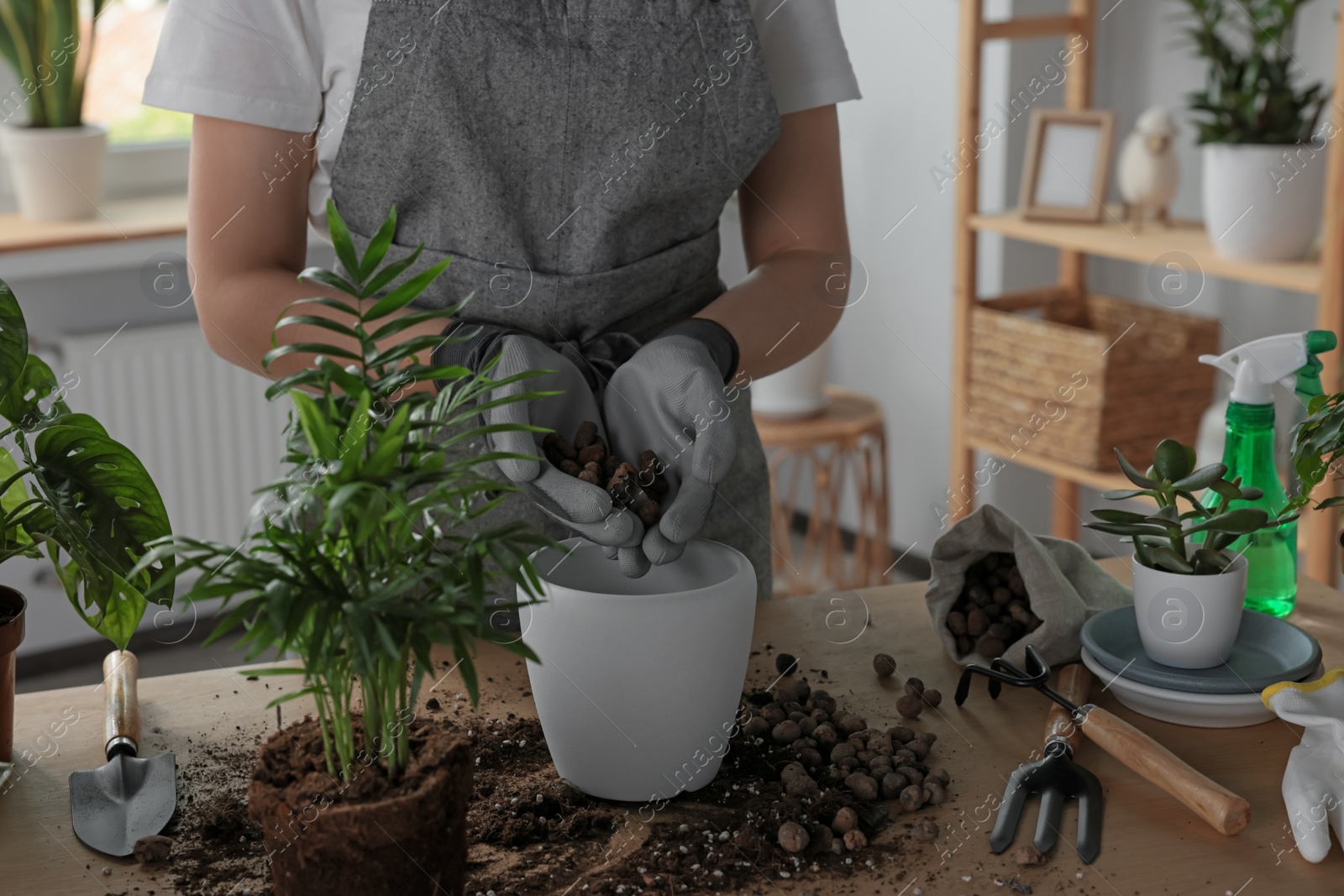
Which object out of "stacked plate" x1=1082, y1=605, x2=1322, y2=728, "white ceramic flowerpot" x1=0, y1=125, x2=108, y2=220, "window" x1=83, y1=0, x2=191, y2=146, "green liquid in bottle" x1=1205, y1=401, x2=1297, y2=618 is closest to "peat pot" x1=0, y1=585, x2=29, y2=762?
"stacked plate" x1=1082, y1=605, x2=1322, y2=728

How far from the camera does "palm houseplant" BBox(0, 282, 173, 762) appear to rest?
89 centimetres

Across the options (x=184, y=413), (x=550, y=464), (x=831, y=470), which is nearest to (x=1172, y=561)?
(x=550, y=464)

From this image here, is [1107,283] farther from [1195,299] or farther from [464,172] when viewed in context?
[464,172]

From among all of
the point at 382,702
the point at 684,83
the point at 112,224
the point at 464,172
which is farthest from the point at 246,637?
the point at 112,224

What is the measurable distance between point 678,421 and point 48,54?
2.16 m

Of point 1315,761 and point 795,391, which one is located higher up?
point 1315,761

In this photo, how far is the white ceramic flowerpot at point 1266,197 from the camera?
204 cm

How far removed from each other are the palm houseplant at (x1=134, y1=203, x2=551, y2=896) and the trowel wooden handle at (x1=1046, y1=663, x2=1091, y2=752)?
423 millimetres

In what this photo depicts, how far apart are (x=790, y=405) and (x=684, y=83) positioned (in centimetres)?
156

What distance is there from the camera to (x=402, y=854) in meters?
0.69

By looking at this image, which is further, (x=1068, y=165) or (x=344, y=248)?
(x=1068, y=165)

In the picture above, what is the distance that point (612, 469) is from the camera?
92 centimetres

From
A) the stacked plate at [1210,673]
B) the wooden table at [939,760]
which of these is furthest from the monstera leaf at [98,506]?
the stacked plate at [1210,673]

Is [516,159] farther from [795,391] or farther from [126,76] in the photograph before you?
[126,76]
